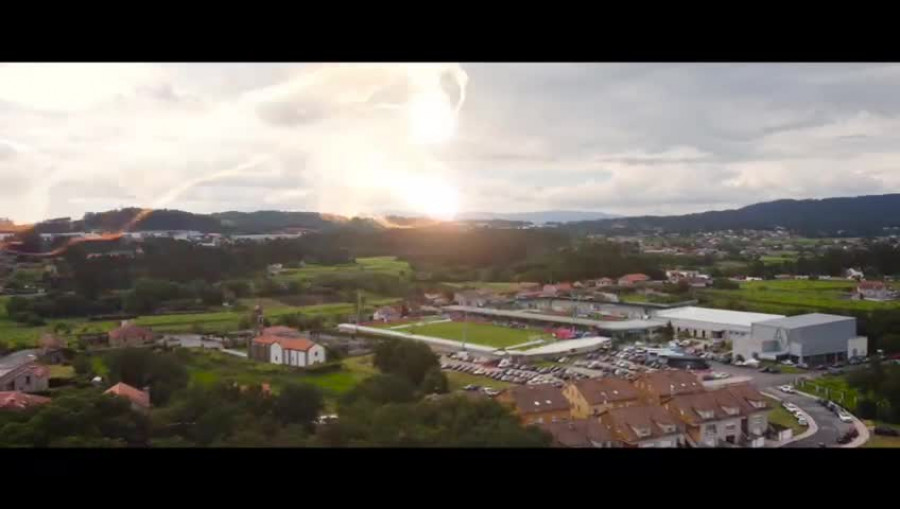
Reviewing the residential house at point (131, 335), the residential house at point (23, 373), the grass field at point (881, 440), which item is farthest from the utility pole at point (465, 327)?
the residential house at point (23, 373)

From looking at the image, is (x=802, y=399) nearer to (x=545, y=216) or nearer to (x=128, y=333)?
(x=545, y=216)

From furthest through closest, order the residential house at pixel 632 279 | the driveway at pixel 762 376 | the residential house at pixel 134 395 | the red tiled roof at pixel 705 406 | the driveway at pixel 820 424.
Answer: the residential house at pixel 632 279 → the residential house at pixel 134 395 → the driveway at pixel 762 376 → the red tiled roof at pixel 705 406 → the driveway at pixel 820 424

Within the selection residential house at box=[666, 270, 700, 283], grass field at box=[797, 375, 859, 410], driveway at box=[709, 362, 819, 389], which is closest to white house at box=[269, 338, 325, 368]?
residential house at box=[666, 270, 700, 283]

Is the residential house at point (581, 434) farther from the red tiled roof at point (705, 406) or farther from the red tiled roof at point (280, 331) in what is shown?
the red tiled roof at point (280, 331)

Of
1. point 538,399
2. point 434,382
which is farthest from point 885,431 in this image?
point 434,382

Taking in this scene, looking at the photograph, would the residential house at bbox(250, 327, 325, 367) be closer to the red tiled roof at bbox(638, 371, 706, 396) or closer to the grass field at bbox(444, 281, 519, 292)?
the grass field at bbox(444, 281, 519, 292)
